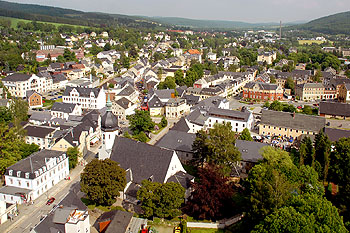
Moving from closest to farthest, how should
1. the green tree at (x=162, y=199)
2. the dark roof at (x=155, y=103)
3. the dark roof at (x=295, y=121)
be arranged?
the green tree at (x=162, y=199)
the dark roof at (x=295, y=121)
the dark roof at (x=155, y=103)

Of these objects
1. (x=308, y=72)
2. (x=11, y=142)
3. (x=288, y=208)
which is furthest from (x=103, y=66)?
(x=288, y=208)

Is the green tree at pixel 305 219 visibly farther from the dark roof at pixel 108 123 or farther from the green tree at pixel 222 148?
the dark roof at pixel 108 123

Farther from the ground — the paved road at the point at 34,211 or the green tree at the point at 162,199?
the green tree at the point at 162,199

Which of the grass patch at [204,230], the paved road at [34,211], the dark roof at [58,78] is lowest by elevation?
the paved road at [34,211]

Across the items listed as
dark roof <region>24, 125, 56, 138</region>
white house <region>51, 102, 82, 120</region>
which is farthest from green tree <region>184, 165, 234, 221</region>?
white house <region>51, 102, 82, 120</region>

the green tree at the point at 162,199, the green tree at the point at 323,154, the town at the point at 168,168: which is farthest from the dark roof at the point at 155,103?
the green tree at the point at 162,199

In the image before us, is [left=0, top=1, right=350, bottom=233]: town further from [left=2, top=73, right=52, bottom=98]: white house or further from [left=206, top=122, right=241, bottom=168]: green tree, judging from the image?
[left=2, top=73, right=52, bottom=98]: white house
